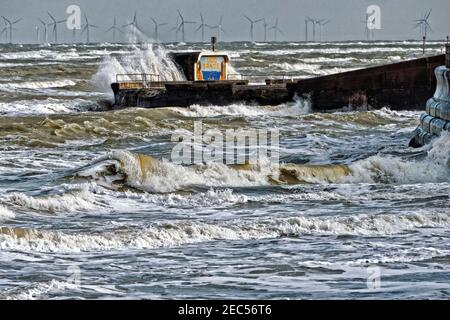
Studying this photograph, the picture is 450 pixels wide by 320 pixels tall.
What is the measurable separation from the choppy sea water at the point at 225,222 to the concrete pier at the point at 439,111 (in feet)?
1.48

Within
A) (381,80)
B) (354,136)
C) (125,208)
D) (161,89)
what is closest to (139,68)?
(161,89)

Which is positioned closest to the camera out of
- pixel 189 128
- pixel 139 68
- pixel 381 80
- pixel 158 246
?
→ pixel 158 246

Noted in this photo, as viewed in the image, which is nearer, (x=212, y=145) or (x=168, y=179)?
(x=168, y=179)

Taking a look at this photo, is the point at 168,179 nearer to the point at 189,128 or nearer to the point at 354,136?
the point at 354,136

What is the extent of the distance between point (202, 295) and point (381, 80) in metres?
26.6

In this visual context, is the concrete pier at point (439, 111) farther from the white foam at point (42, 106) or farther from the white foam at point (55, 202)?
the white foam at point (42, 106)

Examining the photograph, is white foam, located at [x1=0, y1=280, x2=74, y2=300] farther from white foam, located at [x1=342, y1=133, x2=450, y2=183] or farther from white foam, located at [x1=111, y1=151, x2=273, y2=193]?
white foam, located at [x1=342, y1=133, x2=450, y2=183]

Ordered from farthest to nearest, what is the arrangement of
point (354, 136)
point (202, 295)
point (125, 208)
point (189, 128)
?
point (189, 128) < point (354, 136) < point (125, 208) < point (202, 295)

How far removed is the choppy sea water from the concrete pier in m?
0.45

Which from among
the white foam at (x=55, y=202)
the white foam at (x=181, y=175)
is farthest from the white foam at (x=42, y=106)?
the white foam at (x=55, y=202)

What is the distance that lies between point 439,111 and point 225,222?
831cm

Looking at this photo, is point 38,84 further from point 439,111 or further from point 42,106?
point 439,111

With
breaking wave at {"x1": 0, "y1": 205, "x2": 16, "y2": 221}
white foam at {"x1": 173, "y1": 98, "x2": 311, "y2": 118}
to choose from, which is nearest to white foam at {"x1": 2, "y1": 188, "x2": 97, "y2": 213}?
breaking wave at {"x1": 0, "y1": 205, "x2": 16, "y2": 221}

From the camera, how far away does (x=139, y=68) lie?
52.6 meters
